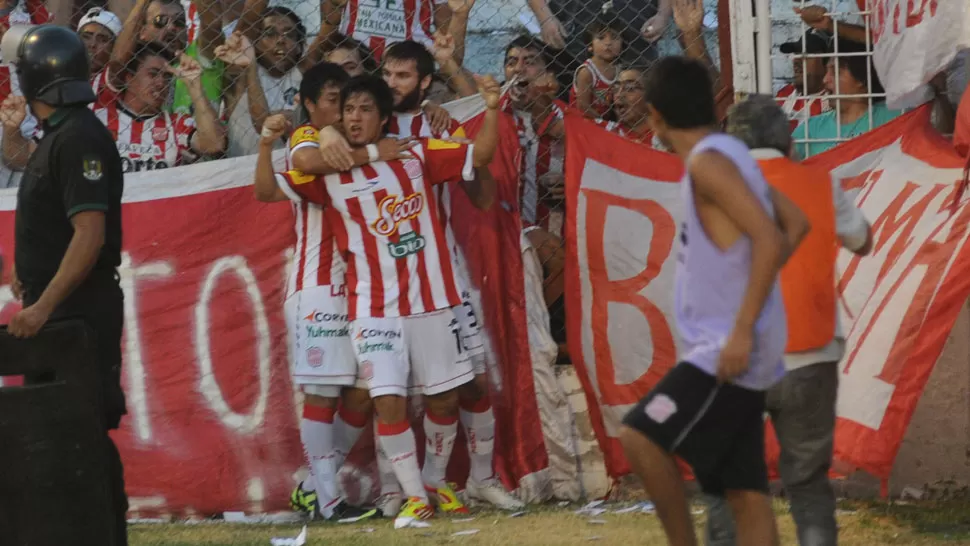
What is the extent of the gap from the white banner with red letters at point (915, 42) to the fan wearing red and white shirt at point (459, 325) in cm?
189

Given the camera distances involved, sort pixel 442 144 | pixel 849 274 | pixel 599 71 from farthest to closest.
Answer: pixel 599 71, pixel 442 144, pixel 849 274

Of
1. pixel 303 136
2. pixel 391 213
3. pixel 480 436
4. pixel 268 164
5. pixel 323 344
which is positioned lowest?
pixel 480 436

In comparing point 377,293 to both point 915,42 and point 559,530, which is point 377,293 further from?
point 915,42

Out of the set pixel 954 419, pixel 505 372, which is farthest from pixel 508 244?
pixel 954 419

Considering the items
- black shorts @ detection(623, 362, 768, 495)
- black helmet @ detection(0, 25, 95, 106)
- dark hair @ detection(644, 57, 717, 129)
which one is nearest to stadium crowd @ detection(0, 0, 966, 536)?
black helmet @ detection(0, 25, 95, 106)

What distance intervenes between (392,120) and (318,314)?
1.01 metres

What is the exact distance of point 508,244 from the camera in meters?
6.99

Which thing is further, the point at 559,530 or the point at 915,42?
the point at 915,42

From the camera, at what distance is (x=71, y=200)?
15.6 ft

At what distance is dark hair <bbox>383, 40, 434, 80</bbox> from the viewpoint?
6.92m

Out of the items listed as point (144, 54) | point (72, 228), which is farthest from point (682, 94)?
point (144, 54)

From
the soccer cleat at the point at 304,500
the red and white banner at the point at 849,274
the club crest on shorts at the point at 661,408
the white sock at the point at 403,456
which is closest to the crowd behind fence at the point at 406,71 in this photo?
the red and white banner at the point at 849,274

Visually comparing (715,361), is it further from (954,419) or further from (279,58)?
(279,58)

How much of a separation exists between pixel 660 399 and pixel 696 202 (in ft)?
1.79
